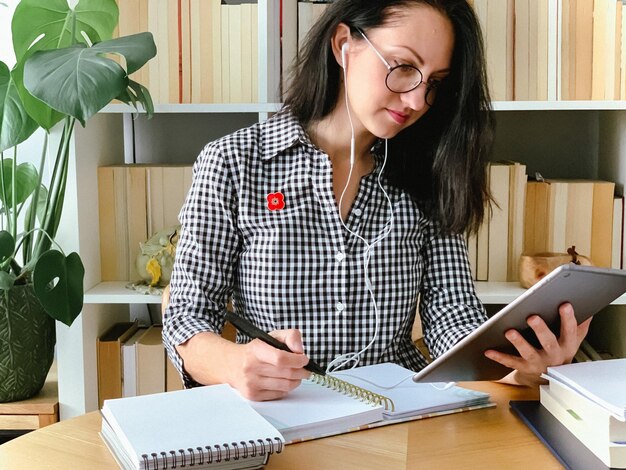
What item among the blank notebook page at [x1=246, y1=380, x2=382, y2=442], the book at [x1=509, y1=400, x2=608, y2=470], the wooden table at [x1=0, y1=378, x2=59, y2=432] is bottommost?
the wooden table at [x1=0, y1=378, x2=59, y2=432]

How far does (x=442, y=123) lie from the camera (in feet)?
5.23

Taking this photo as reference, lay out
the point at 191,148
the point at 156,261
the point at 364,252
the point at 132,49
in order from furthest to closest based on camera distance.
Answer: the point at 191,148 → the point at 156,261 → the point at 132,49 → the point at 364,252

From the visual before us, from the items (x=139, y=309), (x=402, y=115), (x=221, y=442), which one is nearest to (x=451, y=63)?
(x=402, y=115)

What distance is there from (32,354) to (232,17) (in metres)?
0.89

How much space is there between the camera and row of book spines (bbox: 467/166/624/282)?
2100 millimetres

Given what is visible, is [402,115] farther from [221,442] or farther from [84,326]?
[84,326]

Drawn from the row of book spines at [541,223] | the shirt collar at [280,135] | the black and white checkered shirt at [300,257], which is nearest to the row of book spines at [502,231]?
the row of book spines at [541,223]

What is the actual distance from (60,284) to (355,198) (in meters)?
0.69

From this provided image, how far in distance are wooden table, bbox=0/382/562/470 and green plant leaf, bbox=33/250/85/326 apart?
30.6 inches

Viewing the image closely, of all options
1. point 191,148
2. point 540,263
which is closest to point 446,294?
point 540,263

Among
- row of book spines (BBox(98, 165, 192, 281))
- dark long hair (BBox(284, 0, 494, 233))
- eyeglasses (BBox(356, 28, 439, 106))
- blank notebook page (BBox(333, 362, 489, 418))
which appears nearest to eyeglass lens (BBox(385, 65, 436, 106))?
eyeglasses (BBox(356, 28, 439, 106))

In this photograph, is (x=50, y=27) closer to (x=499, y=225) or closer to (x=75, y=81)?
(x=75, y=81)

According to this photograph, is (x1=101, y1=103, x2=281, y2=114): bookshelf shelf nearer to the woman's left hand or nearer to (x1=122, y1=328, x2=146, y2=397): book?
(x1=122, y1=328, x2=146, y2=397): book

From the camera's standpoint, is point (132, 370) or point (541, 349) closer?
point (541, 349)
